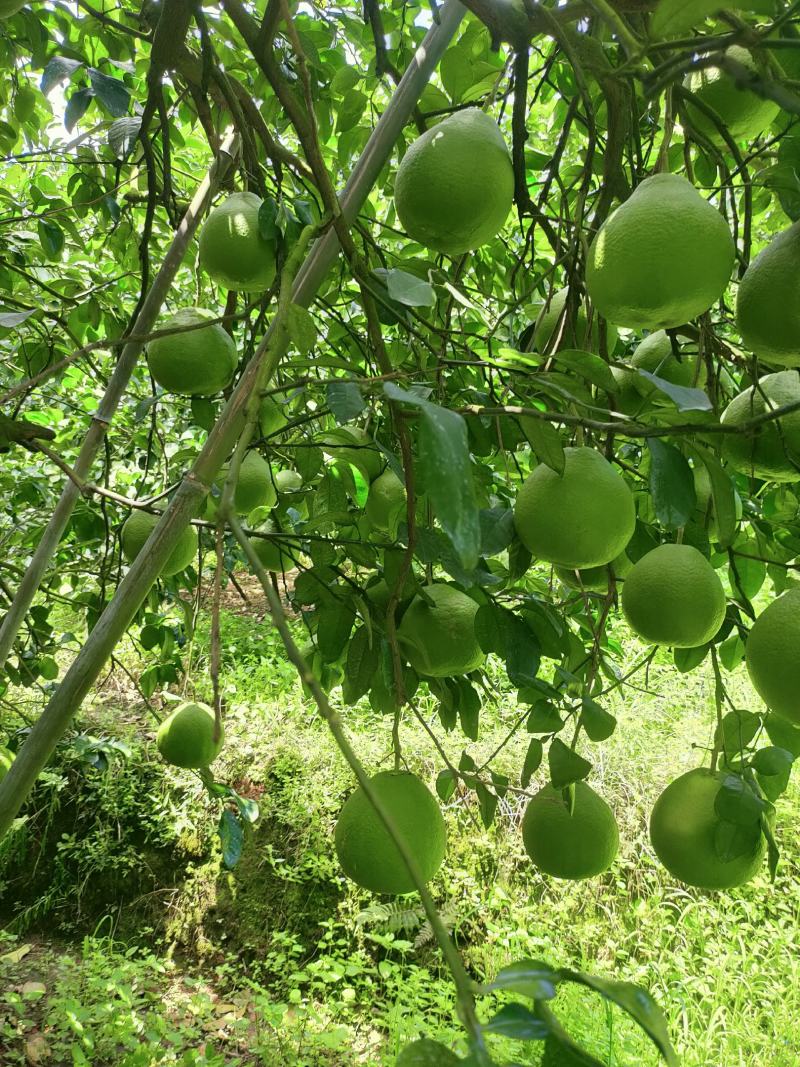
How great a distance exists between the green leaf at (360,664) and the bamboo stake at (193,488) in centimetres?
24

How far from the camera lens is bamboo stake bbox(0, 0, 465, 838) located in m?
0.84

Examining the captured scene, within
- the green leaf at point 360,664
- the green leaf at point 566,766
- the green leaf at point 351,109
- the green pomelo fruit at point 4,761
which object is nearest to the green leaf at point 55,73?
the green leaf at point 351,109

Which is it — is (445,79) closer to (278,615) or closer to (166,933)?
(278,615)

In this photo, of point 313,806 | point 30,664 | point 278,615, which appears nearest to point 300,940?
point 313,806

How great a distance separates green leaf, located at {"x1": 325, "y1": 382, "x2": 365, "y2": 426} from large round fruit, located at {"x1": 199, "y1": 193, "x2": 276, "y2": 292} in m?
0.20

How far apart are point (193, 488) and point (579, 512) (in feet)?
1.33

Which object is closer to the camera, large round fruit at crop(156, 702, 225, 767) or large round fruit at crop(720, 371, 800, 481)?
large round fruit at crop(720, 371, 800, 481)

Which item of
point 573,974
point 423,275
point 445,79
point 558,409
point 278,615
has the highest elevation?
point 445,79

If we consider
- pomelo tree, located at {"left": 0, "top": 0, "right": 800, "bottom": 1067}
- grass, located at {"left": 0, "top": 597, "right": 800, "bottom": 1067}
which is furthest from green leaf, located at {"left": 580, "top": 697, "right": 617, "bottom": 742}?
grass, located at {"left": 0, "top": 597, "right": 800, "bottom": 1067}

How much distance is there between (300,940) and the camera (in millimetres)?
3498

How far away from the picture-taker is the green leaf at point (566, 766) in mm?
748

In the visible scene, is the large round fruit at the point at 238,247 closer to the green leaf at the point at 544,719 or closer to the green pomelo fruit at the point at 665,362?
the green pomelo fruit at the point at 665,362

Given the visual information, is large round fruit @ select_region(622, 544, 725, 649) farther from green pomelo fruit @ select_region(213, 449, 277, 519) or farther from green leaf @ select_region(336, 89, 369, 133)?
green leaf @ select_region(336, 89, 369, 133)

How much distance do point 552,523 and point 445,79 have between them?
2.06ft
